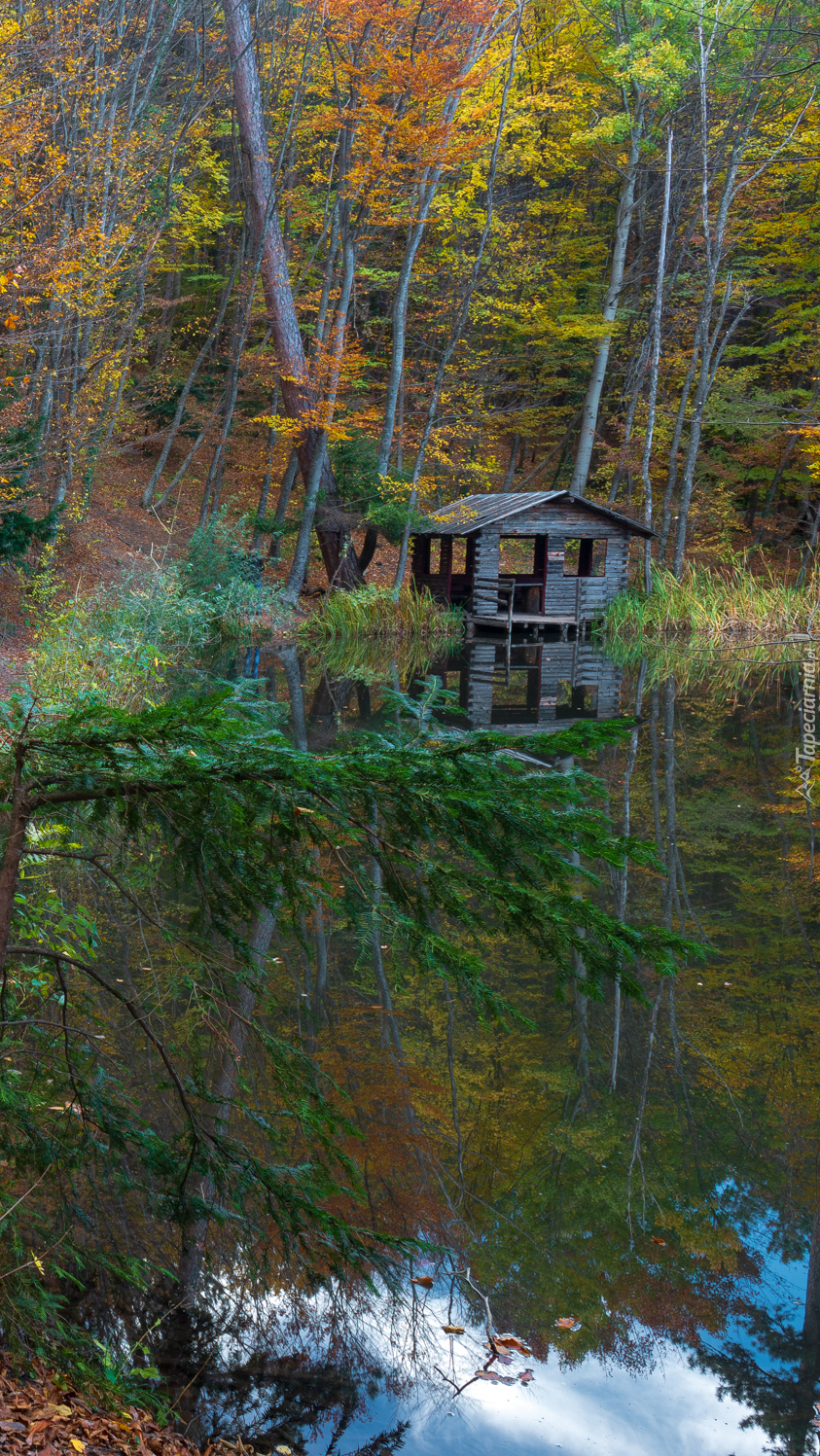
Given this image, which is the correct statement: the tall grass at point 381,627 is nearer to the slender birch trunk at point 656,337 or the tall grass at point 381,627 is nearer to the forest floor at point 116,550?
the forest floor at point 116,550

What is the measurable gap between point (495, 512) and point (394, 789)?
689 inches

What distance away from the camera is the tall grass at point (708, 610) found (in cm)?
1973

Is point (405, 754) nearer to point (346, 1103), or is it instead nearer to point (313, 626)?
point (346, 1103)

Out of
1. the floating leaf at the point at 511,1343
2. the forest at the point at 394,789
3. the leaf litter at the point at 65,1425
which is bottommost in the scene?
the floating leaf at the point at 511,1343

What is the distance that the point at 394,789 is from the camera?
210cm

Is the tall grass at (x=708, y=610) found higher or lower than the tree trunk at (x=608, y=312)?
lower

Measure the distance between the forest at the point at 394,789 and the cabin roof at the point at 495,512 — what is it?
114 millimetres

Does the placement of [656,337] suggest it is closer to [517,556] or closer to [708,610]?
[708,610]

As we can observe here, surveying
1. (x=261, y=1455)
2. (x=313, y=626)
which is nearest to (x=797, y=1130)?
(x=261, y=1455)

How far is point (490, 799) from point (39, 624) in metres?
11.3

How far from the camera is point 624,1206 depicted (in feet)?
12.0

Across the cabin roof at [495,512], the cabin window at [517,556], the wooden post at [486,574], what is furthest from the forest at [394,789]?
the cabin window at [517,556]

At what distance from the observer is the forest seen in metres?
2.31

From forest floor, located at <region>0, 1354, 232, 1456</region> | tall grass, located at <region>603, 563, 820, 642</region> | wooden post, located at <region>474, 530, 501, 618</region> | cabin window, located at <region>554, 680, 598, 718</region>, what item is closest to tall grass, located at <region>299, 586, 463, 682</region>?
wooden post, located at <region>474, 530, 501, 618</region>
